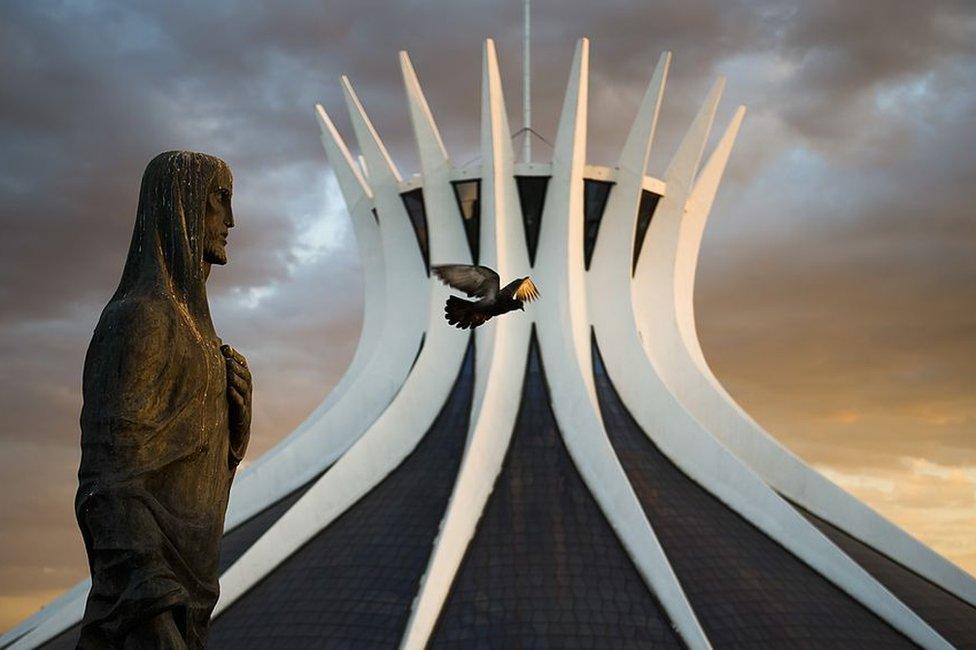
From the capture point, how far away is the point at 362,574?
2141 centimetres

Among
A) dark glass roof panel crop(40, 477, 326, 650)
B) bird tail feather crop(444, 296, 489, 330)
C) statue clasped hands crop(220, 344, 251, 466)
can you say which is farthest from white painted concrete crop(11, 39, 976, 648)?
statue clasped hands crop(220, 344, 251, 466)

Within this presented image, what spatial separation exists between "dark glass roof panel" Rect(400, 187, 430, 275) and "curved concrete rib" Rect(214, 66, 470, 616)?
231 millimetres

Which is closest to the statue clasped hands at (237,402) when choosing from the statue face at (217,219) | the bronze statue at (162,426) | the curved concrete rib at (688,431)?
the bronze statue at (162,426)

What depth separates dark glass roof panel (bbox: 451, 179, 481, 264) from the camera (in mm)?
28016

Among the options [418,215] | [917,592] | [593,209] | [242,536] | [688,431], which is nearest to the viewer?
[917,592]

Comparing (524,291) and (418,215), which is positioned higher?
(418,215)

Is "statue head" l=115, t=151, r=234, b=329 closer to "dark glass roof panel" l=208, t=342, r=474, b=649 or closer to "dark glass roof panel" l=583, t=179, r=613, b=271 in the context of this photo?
"dark glass roof panel" l=208, t=342, r=474, b=649

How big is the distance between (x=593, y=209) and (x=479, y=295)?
1987cm

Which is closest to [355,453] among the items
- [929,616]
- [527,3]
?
[929,616]

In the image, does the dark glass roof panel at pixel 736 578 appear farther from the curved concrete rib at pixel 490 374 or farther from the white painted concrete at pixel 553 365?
the curved concrete rib at pixel 490 374

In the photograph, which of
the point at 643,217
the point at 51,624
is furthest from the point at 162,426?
the point at 643,217

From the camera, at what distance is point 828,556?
2258 centimetres

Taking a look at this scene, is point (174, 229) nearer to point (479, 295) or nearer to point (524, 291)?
point (479, 295)

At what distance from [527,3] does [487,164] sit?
21.1 ft
